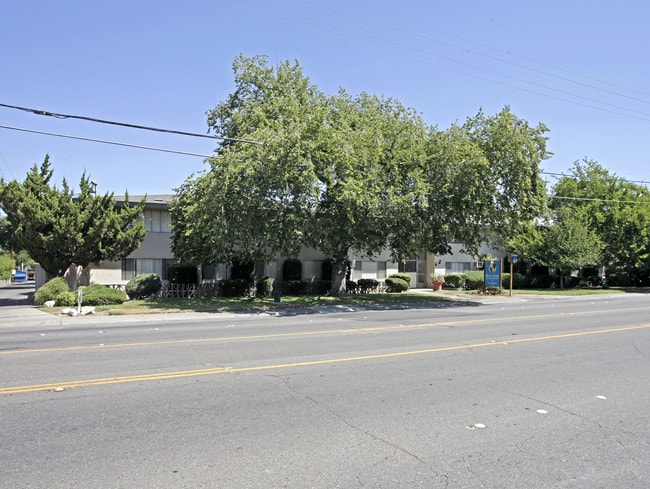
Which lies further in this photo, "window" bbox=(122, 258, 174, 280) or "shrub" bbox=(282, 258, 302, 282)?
"shrub" bbox=(282, 258, 302, 282)

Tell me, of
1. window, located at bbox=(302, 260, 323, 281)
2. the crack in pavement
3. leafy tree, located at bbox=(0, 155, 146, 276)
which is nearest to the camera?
the crack in pavement

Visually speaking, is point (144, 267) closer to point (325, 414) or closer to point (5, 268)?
point (325, 414)

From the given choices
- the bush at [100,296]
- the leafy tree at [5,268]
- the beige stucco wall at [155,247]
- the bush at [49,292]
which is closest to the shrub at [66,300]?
the bush at [100,296]

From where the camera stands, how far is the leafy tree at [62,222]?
2366cm

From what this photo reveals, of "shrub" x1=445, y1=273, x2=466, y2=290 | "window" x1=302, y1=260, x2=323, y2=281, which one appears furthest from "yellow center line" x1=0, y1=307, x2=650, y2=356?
"shrub" x1=445, y1=273, x2=466, y2=290

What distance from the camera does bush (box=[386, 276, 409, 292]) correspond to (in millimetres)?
34344

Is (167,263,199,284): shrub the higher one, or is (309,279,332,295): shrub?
(167,263,199,284): shrub

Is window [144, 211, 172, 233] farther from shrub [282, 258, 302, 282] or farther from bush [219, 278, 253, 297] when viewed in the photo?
shrub [282, 258, 302, 282]

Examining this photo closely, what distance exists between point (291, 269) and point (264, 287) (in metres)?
2.92

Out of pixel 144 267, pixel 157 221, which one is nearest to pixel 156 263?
pixel 144 267

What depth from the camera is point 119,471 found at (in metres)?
4.27

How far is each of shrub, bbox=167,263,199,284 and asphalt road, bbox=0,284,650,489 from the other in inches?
689

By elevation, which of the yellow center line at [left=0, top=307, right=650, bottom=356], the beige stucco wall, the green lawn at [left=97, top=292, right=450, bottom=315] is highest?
the beige stucco wall

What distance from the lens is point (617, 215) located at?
41.5 m
